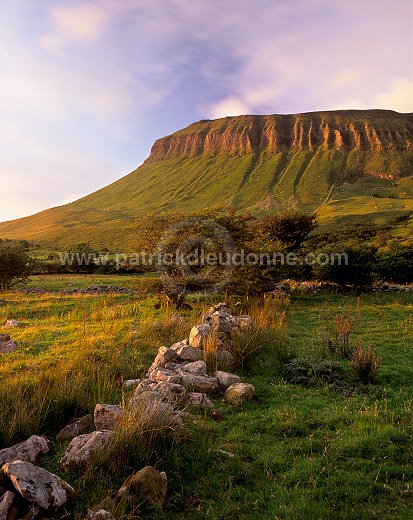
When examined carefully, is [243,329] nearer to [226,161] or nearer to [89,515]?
[89,515]

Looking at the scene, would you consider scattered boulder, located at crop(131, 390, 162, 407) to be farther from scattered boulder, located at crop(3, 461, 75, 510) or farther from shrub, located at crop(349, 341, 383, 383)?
shrub, located at crop(349, 341, 383, 383)

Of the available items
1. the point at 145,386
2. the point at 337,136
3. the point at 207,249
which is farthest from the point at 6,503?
the point at 337,136

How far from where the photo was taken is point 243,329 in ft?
31.9

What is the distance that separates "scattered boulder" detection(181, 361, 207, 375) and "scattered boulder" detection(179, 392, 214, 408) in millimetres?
1061

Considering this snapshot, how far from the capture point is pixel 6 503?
329cm

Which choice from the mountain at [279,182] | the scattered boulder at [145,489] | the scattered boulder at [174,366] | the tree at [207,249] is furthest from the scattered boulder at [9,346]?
the mountain at [279,182]

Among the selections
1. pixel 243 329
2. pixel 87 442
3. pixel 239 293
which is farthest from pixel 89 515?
pixel 239 293

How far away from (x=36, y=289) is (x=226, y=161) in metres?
172

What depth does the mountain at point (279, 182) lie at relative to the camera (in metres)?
108

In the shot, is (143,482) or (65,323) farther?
(65,323)

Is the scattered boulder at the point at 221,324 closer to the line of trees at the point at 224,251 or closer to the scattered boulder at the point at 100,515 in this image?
the scattered boulder at the point at 100,515

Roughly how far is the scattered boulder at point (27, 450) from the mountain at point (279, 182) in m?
79.3

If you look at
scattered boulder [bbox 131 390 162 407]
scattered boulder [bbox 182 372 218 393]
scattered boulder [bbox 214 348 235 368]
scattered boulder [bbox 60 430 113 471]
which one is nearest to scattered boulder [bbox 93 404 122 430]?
scattered boulder [bbox 131 390 162 407]

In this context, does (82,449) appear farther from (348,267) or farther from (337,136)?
(337,136)
